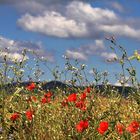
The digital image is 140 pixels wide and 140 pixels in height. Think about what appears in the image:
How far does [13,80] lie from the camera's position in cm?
1088

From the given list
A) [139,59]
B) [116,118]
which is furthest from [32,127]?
[139,59]

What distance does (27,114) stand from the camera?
22.5ft

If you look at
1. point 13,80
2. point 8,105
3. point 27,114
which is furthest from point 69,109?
point 13,80

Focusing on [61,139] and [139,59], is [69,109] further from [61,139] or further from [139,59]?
[139,59]

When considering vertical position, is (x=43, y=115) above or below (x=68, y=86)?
below

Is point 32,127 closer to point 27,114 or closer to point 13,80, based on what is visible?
point 27,114

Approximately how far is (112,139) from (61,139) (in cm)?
75

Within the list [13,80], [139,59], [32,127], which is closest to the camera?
[139,59]

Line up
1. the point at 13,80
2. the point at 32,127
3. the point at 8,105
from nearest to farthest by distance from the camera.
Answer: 1. the point at 32,127
2. the point at 8,105
3. the point at 13,80

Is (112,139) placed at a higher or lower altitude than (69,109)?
lower

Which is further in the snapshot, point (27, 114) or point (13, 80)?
point (13, 80)

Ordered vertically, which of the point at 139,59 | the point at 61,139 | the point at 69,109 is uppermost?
the point at 139,59

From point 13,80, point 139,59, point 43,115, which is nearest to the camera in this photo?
point 139,59

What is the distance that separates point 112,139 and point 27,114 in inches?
51.0
